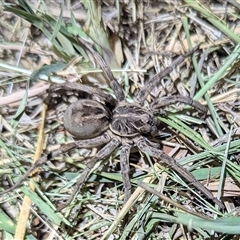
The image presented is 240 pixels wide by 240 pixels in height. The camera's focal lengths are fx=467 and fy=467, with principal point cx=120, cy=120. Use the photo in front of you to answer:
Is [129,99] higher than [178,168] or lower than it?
higher

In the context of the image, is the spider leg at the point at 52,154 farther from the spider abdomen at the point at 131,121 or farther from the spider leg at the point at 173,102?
the spider leg at the point at 173,102

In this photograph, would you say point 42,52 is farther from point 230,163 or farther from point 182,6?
point 230,163

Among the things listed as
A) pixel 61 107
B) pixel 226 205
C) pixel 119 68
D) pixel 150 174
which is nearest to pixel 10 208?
pixel 61 107

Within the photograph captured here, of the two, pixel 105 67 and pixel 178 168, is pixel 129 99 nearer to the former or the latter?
pixel 105 67

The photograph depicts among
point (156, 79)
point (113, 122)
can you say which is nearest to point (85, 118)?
point (113, 122)

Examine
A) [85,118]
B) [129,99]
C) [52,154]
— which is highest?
[129,99]

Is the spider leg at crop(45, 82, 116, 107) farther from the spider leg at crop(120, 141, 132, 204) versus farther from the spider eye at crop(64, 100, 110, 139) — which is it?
the spider leg at crop(120, 141, 132, 204)

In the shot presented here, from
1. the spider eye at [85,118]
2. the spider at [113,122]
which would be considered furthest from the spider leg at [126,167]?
the spider eye at [85,118]

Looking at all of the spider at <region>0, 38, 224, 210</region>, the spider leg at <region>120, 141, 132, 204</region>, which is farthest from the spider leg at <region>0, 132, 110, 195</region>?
the spider leg at <region>120, 141, 132, 204</region>

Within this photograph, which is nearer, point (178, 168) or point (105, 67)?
point (178, 168)
